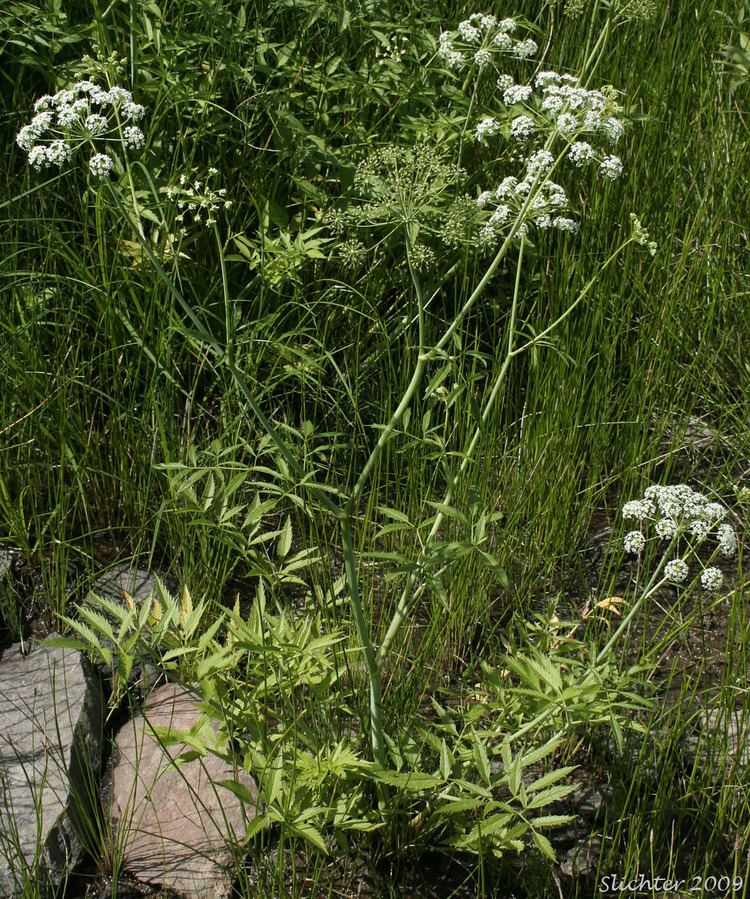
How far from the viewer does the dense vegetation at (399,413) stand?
2.05 metres

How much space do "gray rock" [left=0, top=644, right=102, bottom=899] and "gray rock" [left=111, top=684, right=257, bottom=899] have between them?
9 centimetres

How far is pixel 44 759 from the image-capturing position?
2227 mm

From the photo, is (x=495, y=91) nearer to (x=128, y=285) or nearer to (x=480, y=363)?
(x=480, y=363)

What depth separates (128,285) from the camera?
2.86 m

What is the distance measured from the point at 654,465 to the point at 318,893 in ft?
5.44

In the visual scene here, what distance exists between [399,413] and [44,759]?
3.85ft

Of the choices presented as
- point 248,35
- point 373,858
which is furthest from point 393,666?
point 248,35

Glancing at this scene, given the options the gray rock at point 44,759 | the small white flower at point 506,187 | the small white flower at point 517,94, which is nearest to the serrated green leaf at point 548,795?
the gray rock at point 44,759

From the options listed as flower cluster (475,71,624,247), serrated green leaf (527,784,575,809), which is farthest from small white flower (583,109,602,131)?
serrated green leaf (527,784,575,809)

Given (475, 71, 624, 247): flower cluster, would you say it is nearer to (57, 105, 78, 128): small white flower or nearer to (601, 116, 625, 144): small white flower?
(601, 116, 625, 144): small white flower

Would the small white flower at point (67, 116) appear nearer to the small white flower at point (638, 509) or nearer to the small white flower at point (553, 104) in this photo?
the small white flower at point (553, 104)

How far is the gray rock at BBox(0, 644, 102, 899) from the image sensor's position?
6.57 feet

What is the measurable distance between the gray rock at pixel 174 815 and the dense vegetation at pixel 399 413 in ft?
0.37

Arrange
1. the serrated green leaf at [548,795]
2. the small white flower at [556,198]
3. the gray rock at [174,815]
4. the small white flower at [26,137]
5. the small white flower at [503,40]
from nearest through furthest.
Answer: the serrated green leaf at [548,795], the small white flower at [26,137], the gray rock at [174,815], the small white flower at [556,198], the small white flower at [503,40]
